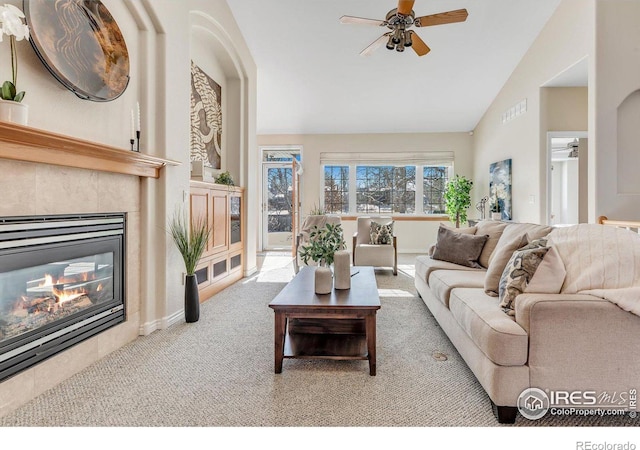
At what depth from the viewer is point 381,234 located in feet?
18.1

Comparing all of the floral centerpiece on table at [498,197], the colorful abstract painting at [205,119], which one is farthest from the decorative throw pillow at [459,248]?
the colorful abstract painting at [205,119]

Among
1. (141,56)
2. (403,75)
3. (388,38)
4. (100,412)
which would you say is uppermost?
(403,75)

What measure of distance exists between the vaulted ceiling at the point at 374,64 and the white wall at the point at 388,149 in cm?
21

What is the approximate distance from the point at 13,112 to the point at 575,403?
302 cm

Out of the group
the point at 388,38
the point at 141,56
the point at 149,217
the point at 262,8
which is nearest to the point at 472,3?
the point at 388,38

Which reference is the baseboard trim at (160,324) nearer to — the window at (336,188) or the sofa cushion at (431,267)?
the sofa cushion at (431,267)

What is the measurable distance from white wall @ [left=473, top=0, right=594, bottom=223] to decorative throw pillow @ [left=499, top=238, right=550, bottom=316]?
10.7 ft

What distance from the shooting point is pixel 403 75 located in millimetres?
5578

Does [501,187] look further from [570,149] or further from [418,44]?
[418,44]

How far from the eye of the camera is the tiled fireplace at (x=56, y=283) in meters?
1.80

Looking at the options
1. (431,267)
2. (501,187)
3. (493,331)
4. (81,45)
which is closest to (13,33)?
(81,45)

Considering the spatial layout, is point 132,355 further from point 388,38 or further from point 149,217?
point 388,38

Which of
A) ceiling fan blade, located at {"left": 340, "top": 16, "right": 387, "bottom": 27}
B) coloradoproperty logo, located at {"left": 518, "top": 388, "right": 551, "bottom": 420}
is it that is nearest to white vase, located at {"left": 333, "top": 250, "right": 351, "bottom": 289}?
coloradoproperty logo, located at {"left": 518, "top": 388, "right": 551, "bottom": 420}
